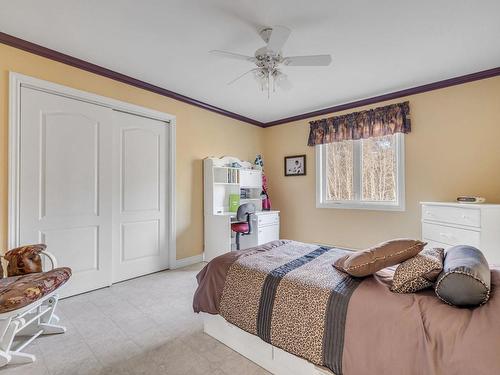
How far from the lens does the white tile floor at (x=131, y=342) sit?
165cm

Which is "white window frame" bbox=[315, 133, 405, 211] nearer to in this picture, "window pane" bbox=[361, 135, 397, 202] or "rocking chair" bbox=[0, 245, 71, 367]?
"window pane" bbox=[361, 135, 397, 202]

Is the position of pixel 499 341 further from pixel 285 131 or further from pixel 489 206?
pixel 285 131

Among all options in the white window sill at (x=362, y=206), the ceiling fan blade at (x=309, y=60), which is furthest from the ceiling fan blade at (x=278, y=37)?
the white window sill at (x=362, y=206)

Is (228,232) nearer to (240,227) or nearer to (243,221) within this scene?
(240,227)

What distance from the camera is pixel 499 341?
3.01ft

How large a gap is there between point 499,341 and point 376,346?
0.43 m

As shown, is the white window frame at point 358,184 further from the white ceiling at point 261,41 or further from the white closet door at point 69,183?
the white closet door at point 69,183

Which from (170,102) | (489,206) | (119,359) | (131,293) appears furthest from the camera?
(170,102)

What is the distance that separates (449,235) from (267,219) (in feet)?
8.16

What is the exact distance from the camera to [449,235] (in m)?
2.80

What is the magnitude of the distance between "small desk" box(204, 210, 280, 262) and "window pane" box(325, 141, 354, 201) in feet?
3.50

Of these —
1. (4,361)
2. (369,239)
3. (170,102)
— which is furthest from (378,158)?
(4,361)

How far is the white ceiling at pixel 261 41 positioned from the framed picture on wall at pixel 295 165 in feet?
5.26

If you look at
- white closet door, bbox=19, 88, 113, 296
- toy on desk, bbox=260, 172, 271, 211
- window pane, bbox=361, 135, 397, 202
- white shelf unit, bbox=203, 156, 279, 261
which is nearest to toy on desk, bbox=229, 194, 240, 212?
white shelf unit, bbox=203, 156, 279, 261
